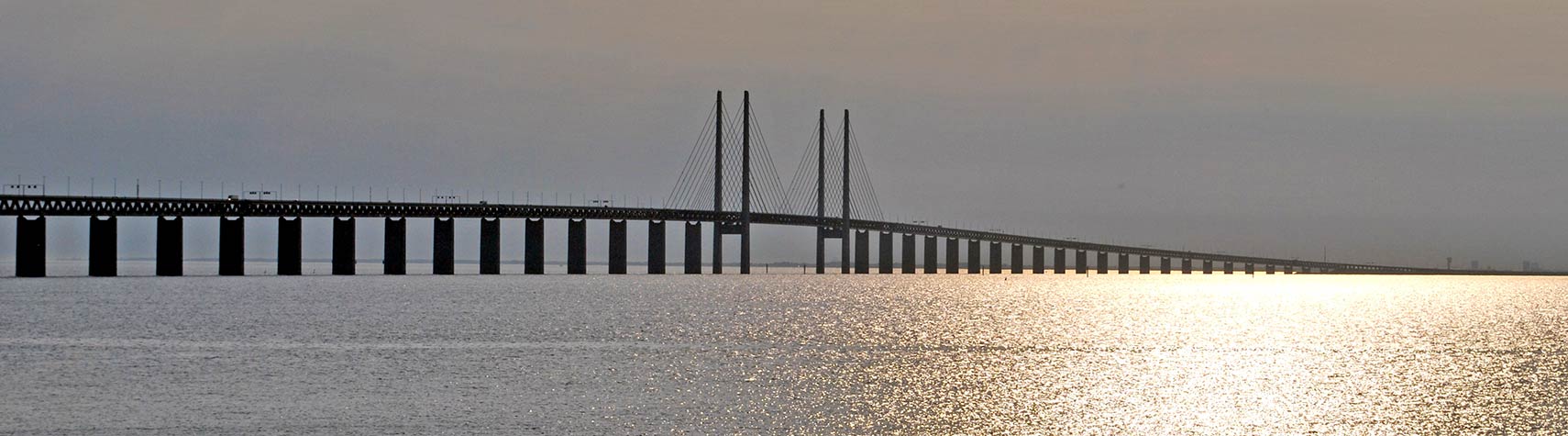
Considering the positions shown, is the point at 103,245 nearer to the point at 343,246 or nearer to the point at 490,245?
the point at 343,246

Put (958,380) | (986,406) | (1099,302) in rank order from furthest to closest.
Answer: (1099,302), (958,380), (986,406)

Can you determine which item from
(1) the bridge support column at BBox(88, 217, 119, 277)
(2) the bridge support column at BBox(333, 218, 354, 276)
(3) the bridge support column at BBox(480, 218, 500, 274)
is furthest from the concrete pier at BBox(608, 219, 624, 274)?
(1) the bridge support column at BBox(88, 217, 119, 277)

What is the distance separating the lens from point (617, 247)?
198 meters

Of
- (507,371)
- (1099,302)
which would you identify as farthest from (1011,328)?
(1099,302)

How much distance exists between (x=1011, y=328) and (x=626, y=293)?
2278 inches

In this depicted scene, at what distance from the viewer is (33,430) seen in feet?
109

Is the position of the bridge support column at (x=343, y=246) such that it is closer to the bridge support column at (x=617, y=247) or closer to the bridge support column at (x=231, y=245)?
the bridge support column at (x=231, y=245)

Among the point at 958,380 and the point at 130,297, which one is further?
the point at 130,297

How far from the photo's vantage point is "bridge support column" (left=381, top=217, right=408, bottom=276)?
557ft

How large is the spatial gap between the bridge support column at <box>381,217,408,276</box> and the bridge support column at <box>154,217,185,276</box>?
779 inches

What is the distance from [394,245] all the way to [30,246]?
3609 cm

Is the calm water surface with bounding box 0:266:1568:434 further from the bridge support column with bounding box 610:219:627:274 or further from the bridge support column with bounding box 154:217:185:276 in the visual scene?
the bridge support column with bounding box 610:219:627:274

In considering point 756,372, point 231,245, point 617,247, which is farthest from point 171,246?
point 756,372

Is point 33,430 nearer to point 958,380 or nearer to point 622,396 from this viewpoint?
point 622,396
